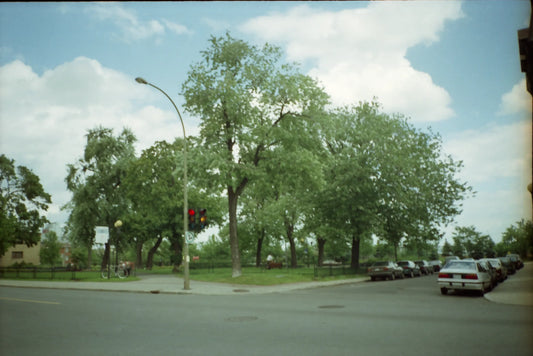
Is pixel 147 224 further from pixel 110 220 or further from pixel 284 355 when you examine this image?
pixel 284 355

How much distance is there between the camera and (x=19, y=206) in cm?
4669

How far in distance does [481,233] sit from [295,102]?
92.5m

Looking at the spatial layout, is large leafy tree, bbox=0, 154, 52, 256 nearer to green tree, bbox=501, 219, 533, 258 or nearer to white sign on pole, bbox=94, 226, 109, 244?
white sign on pole, bbox=94, 226, 109, 244

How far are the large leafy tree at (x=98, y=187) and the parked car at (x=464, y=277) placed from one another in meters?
34.7

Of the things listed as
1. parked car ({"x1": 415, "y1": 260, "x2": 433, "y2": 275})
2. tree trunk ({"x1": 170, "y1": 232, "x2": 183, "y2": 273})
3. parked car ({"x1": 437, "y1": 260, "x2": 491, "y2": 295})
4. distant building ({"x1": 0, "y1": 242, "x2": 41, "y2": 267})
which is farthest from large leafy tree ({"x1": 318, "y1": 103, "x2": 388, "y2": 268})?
distant building ({"x1": 0, "y1": 242, "x2": 41, "y2": 267})

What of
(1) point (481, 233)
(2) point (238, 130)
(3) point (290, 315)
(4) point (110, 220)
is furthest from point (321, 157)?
(1) point (481, 233)

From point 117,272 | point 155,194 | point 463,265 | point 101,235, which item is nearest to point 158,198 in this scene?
point 155,194

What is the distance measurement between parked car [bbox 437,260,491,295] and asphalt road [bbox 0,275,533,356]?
11.2 ft

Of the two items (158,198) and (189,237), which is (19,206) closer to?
(158,198)

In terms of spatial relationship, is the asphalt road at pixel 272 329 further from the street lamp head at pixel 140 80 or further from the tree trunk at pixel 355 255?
the tree trunk at pixel 355 255

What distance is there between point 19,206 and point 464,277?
47.9 metres

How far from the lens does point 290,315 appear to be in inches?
428

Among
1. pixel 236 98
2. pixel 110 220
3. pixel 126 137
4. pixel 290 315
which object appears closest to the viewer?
pixel 290 315

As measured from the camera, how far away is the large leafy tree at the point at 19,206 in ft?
126
